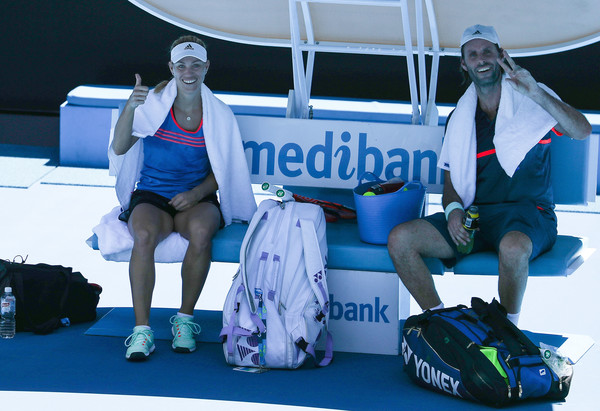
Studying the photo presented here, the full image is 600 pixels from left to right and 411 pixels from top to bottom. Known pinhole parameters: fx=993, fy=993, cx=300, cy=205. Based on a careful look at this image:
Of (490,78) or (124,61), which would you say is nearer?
(490,78)

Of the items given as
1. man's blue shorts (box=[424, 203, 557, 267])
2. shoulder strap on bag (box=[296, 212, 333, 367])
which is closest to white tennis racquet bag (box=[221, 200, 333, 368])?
shoulder strap on bag (box=[296, 212, 333, 367])

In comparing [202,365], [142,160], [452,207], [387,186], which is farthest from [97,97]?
[452,207]

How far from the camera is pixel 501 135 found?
420 centimetres

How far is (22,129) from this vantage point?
30.6 ft

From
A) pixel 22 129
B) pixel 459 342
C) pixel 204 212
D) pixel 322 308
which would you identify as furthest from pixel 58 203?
pixel 459 342

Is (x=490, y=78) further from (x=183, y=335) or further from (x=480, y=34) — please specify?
(x=183, y=335)

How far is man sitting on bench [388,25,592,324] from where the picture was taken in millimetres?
4031

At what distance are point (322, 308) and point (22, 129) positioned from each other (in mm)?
6024

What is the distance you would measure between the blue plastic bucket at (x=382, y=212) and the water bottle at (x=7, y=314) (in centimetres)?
154

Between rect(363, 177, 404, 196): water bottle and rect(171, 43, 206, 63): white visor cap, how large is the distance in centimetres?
96

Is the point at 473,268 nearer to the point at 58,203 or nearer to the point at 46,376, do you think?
the point at 46,376

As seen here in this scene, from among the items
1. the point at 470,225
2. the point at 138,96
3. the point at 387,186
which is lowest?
the point at 470,225

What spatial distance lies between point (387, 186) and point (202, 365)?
115cm

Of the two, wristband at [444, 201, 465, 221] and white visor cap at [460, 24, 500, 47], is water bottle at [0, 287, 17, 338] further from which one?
white visor cap at [460, 24, 500, 47]
